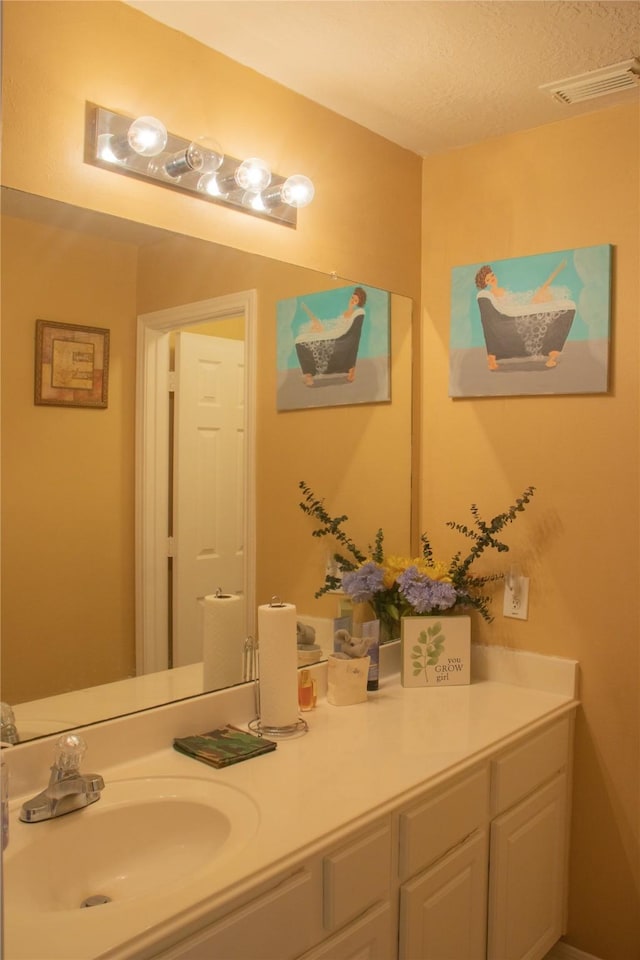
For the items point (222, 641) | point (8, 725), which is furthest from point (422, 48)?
point (8, 725)

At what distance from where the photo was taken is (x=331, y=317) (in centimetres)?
218

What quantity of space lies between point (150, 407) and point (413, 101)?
42.8 inches

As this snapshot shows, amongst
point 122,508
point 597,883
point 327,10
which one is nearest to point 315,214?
point 327,10

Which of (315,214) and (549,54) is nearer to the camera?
(549,54)

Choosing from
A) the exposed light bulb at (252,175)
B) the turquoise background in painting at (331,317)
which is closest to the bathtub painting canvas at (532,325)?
the turquoise background in painting at (331,317)

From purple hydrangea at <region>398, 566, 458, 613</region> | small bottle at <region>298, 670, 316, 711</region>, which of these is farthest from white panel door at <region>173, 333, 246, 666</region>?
purple hydrangea at <region>398, 566, 458, 613</region>

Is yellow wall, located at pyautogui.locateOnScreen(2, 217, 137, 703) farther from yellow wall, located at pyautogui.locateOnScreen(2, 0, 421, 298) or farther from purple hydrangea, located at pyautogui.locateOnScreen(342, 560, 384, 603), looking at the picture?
purple hydrangea, located at pyautogui.locateOnScreen(342, 560, 384, 603)

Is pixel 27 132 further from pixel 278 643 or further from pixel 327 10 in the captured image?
pixel 278 643

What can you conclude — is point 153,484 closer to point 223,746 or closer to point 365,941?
point 223,746

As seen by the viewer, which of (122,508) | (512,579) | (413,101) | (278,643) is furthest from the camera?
(512,579)

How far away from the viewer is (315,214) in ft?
6.88

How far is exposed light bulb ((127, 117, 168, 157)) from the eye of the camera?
Answer: 157cm

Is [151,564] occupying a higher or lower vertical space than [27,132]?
lower

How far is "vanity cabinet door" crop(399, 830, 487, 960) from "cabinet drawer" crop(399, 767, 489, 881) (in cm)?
3
